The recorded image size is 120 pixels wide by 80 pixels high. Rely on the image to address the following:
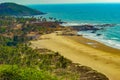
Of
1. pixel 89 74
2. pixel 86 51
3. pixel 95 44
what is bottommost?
pixel 95 44

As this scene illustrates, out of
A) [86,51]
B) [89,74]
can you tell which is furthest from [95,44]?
[89,74]

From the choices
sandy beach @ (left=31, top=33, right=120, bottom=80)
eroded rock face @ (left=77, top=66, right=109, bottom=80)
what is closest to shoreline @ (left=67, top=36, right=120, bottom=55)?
sandy beach @ (left=31, top=33, right=120, bottom=80)

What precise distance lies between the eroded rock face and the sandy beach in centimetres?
245

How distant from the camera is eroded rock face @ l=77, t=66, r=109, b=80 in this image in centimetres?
7319

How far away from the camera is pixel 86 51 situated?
107438 millimetres

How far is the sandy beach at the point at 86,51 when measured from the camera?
8500 centimetres

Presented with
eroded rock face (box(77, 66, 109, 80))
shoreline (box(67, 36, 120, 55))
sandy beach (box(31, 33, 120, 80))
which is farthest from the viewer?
shoreline (box(67, 36, 120, 55))

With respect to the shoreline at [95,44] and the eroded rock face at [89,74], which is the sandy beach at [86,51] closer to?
the shoreline at [95,44]

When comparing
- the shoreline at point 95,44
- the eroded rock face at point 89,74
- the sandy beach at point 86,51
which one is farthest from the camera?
the shoreline at point 95,44

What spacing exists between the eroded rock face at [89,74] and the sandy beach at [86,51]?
2.45 m

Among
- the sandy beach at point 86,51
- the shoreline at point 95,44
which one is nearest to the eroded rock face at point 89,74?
the sandy beach at point 86,51

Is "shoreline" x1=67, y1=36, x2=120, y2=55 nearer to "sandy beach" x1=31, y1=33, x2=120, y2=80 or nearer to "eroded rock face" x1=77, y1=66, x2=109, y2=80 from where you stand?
"sandy beach" x1=31, y1=33, x2=120, y2=80

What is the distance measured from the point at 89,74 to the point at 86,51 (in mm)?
31708

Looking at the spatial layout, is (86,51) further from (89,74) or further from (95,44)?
(89,74)
